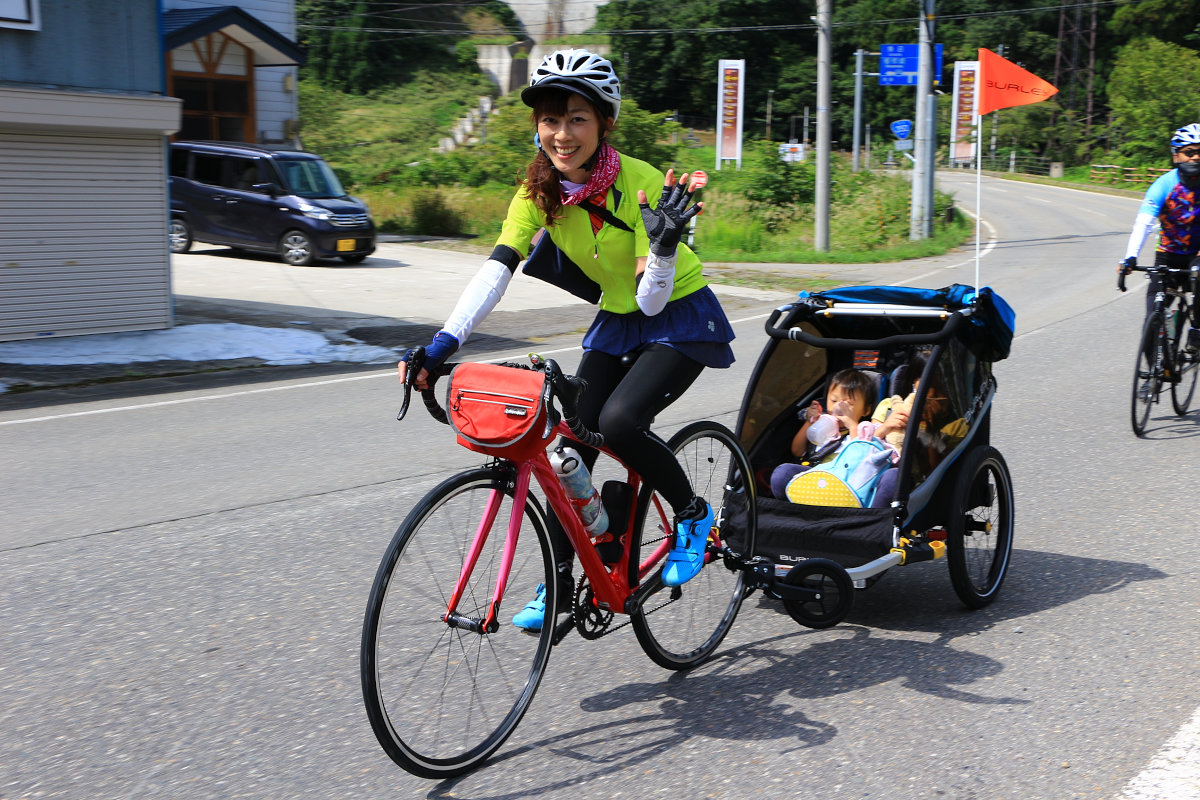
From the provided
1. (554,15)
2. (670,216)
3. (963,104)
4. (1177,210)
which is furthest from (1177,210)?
(554,15)

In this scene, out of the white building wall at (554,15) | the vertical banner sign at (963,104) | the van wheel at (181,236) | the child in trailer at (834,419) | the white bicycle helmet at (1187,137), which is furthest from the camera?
the white building wall at (554,15)

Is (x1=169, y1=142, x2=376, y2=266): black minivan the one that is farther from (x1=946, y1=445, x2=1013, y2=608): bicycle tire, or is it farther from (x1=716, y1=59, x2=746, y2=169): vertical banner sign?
(x1=716, y1=59, x2=746, y2=169): vertical banner sign

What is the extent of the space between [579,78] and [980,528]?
2521mm

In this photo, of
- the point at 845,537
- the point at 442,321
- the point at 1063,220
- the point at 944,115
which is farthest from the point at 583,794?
the point at 944,115

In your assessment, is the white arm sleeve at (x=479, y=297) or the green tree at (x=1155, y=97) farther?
the green tree at (x=1155, y=97)

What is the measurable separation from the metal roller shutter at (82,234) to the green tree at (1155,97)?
2637 inches

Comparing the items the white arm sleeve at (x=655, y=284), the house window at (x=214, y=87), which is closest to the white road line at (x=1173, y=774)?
the white arm sleeve at (x=655, y=284)

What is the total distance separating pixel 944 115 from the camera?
9075cm

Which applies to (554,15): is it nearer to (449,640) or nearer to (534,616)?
(534,616)

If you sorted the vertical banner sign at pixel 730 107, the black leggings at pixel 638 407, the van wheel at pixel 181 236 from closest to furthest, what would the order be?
the black leggings at pixel 638 407 → the van wheel at pixel 181 236 → the vertical banner sign at pixel 730 107

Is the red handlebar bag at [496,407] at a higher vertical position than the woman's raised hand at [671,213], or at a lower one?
lower

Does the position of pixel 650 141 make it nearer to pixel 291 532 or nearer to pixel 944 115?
pixel 291 532

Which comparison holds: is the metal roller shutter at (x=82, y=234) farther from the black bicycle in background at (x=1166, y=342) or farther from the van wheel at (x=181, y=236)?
the black bicycle in background at (x=1166, y=342)

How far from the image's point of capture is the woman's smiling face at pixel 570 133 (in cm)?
344
